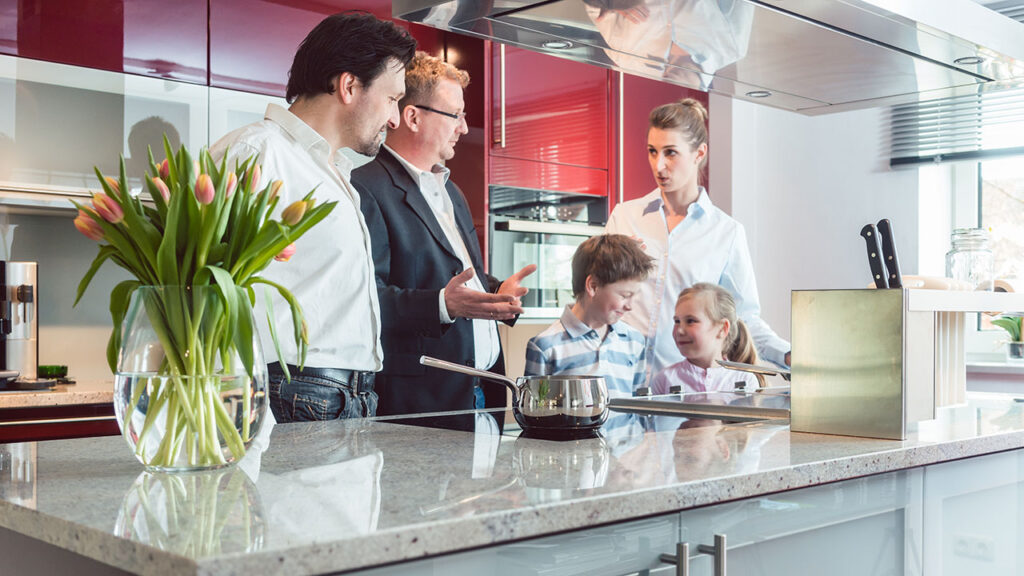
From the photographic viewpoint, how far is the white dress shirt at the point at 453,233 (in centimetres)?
247

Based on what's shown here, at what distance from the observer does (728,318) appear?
2869 mm

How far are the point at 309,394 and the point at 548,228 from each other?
181cm

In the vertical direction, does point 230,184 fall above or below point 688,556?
above

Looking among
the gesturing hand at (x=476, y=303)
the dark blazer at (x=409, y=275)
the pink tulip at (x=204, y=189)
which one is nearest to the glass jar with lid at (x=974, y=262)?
the gesturing hand at (x=476, y=303)

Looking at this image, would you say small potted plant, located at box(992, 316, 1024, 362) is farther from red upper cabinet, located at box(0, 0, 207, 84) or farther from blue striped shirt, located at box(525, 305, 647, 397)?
red upper cabinet, located at box(0, 0, 207, 84)

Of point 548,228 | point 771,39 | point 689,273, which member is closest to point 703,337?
point 689,273

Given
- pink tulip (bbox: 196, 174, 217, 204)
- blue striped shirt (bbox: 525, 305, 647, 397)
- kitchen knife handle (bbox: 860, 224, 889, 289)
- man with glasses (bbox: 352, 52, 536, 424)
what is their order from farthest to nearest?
blue striped shirt (bbox: 525, 305, 647, 397), man with glasses (bbox: 352, 52, 536, 424), kitchen knife handle (bbox: 860, 224, 889, 289), pink tulip (bbox: 196, 174, 217, 204)

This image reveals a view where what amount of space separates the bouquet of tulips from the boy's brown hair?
1.75 metres

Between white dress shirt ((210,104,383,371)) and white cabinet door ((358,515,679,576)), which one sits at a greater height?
white dress shirt ((210,104,383,371))

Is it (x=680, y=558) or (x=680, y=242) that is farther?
(x=680, y=242)

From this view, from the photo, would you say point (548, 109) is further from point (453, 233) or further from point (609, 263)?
point (453, 233)

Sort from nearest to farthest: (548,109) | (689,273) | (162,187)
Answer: (162,187) → (689,273) → (548,109)

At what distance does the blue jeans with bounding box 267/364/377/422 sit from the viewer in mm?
1718

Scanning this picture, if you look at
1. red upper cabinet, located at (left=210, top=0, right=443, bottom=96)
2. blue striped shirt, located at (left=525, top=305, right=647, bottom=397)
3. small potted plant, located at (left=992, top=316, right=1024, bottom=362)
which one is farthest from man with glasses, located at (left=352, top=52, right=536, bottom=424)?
small potted plant, located at (left=992, top=316, right=1024, bottom=362)
